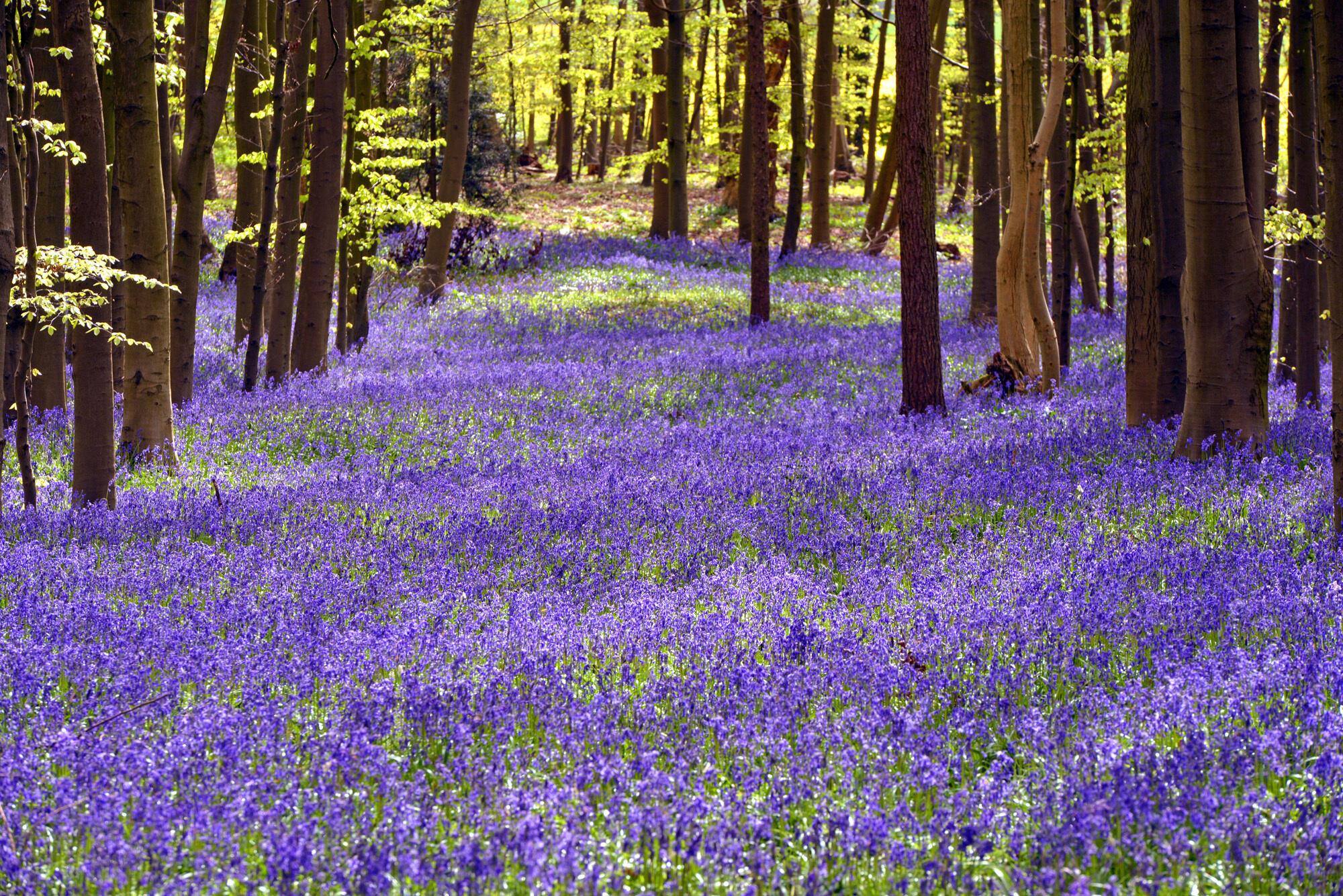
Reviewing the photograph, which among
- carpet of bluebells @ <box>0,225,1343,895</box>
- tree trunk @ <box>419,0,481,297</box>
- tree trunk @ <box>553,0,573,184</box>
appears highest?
tree trunk @ <box>553,0,573,184</box>

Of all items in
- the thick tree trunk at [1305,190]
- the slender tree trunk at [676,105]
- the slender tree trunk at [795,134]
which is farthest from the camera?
the slender tree trunk at [795,134]

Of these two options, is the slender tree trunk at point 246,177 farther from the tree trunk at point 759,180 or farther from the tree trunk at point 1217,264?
the tree trunk at point 1217,264

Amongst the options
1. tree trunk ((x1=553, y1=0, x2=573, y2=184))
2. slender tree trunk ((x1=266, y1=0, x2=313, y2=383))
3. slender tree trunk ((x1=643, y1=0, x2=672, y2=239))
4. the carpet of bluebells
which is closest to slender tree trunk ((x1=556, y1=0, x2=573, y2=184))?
tree trunk ((x1=553, y1=0, x2=573, y2=184))

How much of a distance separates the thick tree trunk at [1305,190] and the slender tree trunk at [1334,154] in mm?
5461

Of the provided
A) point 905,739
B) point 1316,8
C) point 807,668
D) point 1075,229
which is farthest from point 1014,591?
point 1075,229

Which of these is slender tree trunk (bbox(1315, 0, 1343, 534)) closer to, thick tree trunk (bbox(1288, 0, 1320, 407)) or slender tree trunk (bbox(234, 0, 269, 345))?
thick tree trunk (bbox(1288, 0, 1320, 407))

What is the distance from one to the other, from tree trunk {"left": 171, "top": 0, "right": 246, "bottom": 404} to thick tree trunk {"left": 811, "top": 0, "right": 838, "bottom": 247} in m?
16.6

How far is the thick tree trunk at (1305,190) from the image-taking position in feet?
37.2

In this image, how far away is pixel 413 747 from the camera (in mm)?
3908

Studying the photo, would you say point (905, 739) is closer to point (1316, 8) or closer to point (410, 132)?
point (1316, 8)

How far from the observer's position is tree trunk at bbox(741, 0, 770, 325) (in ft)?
63.1

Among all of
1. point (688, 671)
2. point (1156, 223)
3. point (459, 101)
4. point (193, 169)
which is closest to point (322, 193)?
point (193, 169)

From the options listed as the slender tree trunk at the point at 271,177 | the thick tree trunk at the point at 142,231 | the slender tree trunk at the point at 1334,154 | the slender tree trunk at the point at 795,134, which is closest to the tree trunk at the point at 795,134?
the slender tree trunk at the point at 795,134

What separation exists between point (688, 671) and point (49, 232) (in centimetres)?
1025
